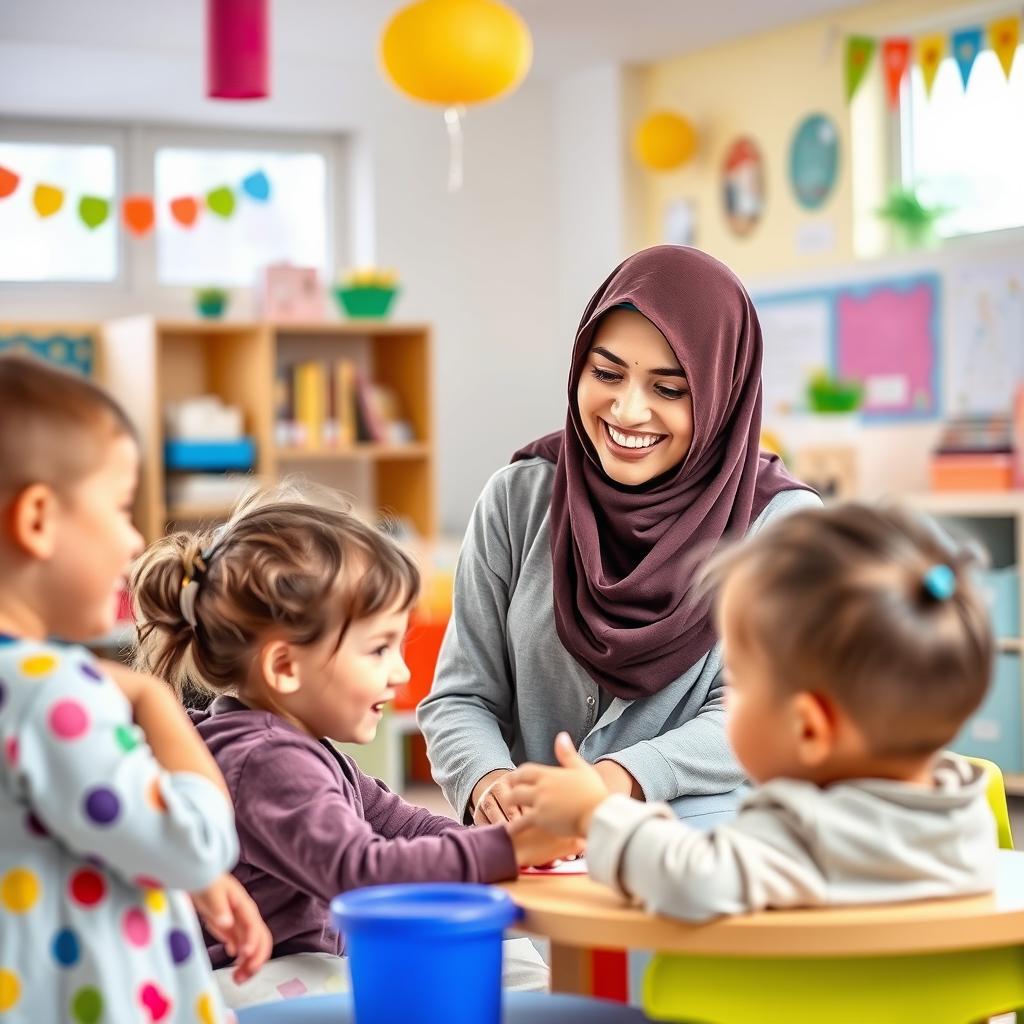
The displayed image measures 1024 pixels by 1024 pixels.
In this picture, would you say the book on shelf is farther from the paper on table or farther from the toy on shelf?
the paper on table

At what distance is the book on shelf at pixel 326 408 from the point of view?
20.4 ft

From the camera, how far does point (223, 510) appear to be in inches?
237

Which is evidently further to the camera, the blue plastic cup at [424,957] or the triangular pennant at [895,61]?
the triangular pennant at [895,61]

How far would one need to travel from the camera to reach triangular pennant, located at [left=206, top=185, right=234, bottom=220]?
6.42 m

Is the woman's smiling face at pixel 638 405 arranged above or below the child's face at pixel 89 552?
above

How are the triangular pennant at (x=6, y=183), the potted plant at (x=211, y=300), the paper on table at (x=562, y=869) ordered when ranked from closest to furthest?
the paper on table at (x=562, y=869), the triangular pennant at (x=6, y=183), the potted plant at (x=211, y=300)

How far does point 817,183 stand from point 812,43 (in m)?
0.55

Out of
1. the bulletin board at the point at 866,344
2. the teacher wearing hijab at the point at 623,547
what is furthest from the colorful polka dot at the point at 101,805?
the bulletin board at the point at 866,344

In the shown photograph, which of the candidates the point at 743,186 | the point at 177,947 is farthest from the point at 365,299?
the point at 177,947

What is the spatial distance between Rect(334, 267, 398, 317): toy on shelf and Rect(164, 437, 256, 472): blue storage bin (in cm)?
76

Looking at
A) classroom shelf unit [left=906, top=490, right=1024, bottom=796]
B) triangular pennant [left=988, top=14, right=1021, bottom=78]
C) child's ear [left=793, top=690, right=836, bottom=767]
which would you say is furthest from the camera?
triangular pennant [left=988, top=14, right=1021, bottom=78]

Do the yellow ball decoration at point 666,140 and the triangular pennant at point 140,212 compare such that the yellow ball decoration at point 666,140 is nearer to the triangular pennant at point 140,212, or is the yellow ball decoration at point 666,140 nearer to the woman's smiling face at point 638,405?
the triangular pennant at point 140,212

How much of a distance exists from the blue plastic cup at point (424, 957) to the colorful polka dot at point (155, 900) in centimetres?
13

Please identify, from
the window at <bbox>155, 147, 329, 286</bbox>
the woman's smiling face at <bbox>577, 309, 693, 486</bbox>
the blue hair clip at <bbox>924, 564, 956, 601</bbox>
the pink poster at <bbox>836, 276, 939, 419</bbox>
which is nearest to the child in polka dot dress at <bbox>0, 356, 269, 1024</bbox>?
the blue hair clip at <bbox>924, 564, 956, 601</bbox>
